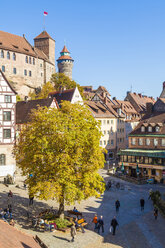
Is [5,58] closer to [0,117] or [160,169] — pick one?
[0,117]

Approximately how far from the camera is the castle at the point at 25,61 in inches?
3219

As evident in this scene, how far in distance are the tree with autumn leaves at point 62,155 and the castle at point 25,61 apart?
61567 millimetres

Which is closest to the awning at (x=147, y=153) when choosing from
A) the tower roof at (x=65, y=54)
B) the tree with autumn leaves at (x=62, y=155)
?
the tree with autumn leaves at (x=62, y=155)

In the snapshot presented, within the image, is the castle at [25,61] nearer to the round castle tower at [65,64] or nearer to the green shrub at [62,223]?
the round castle tower at [65,64]

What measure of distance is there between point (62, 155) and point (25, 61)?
69.6 m

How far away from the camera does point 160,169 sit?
43906mm

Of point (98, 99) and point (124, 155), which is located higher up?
point (98, 99)

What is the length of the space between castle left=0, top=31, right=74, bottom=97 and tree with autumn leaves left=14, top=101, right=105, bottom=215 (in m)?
61.6

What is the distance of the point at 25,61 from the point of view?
86.6m

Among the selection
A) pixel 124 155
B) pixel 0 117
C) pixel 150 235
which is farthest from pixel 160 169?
pixel 0 117

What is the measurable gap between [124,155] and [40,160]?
27922mm

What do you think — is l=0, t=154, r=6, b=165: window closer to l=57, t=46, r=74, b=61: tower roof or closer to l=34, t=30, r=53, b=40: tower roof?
l=34, t=30, r=53, b=40: tower roof

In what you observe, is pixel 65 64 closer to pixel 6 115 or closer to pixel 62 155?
pixel 6 115

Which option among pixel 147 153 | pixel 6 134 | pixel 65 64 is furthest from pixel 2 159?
pixel 65 64
